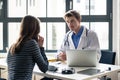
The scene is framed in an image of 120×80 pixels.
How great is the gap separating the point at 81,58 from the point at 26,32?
0.69m

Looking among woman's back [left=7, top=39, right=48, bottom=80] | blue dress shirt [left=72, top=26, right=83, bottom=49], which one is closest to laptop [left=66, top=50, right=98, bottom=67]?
blue dress shirt [left=72, top=26, right=83, bottom=49]

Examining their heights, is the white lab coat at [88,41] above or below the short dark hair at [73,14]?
below

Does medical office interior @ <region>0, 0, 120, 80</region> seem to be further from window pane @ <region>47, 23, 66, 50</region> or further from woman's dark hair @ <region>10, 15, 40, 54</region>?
woman's dark hair @ <region>10, 15, 40, 54</region>

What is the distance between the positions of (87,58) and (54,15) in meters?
2.03

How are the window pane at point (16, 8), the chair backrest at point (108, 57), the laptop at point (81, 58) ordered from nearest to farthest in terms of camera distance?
the laptop at point (81, 58) < the chair backrest at point (108, 57) < the window pane at point (16, 8)

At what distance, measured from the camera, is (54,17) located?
452cm

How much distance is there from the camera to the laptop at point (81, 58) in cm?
263

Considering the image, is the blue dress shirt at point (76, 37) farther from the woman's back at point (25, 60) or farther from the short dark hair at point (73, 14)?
the woman's back at point (25, 60)

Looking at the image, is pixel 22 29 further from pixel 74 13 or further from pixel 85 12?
pixel 85 12

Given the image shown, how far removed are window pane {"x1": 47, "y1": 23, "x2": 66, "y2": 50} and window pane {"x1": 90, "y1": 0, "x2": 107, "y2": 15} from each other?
594 millimetres

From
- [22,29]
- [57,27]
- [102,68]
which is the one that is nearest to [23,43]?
[22,29]

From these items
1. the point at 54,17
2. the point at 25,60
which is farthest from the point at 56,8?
the point at 25,60

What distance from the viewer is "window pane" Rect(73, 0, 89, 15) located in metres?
4.46

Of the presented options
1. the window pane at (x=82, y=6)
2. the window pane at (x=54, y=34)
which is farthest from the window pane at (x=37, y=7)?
the window pane at (x=82, y=6)
